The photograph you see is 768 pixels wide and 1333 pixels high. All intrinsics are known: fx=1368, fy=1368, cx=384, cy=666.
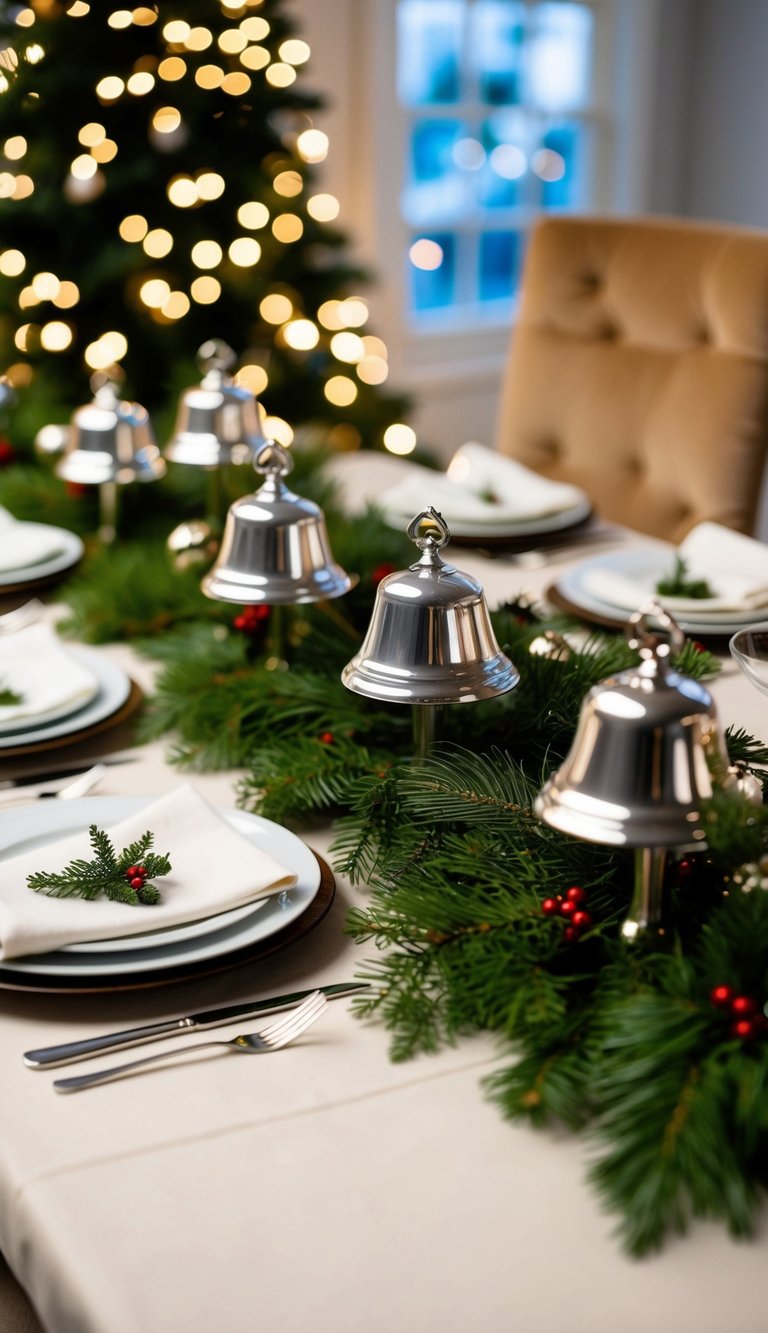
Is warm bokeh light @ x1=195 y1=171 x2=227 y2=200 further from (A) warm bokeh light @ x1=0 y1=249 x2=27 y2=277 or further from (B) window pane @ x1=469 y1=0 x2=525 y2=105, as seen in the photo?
(B) window pane @ x1=469 y1=0 x2=525 y2=105

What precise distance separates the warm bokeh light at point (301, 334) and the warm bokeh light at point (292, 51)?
1.76 ft

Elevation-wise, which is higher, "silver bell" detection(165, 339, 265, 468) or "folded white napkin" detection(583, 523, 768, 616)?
"silver bell" detection(165, 339, 265, 468)

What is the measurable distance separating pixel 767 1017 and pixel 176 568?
2.87ft

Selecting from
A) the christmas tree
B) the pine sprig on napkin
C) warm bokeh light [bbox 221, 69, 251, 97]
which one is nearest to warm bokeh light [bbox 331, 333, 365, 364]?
the christmas tree

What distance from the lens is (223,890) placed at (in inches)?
30.1

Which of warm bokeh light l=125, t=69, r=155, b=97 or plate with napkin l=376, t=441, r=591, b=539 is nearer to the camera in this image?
plate with napkin l=376, t=441, r=591, b=539

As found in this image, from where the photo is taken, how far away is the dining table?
1.71ft

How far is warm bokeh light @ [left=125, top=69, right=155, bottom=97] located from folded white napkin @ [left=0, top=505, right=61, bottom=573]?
4.86 feet

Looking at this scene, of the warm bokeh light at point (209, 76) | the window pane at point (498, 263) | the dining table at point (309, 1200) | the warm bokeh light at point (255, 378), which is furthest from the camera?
the window pane at point (498, 263)

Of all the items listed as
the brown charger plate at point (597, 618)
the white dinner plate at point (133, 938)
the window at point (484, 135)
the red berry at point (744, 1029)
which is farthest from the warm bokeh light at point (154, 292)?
the red berry at point (744, 1029)

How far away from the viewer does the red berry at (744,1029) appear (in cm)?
59

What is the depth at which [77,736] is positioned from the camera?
105 centimetres

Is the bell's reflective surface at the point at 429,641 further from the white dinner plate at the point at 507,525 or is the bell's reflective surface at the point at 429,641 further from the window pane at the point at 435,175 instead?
the window pane at the point at 435,175

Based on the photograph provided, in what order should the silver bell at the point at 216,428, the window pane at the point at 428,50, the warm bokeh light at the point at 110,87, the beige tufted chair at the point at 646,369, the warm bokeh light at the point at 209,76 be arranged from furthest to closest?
the window pane at the point at 428,50 < the warm bokeh light at the point at 209,76 < the warm bokeh light at the point at 110,87 < the beige tufted chair at the point at 646,369 < the silver bell at the point at 216,428
